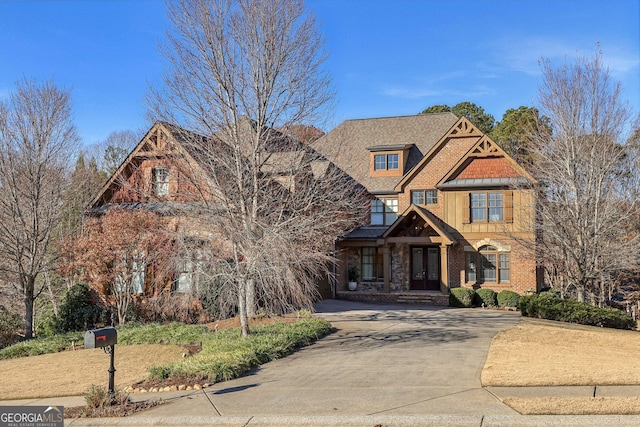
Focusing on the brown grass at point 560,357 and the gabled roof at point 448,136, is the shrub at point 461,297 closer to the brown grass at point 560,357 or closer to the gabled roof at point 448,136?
the gabled roof at point 448,136

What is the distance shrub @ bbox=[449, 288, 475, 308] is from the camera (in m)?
23.8

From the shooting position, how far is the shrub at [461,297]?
2381 centimetres

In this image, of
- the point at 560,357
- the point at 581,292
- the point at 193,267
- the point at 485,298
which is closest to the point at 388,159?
the point at 485,298

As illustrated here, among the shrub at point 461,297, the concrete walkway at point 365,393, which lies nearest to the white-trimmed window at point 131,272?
the concrete walkway at point 365,393

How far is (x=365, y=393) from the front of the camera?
8844 millimetres

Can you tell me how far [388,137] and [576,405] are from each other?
24339 mm

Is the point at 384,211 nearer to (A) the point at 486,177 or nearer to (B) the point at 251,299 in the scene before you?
(A) the point at 486,177

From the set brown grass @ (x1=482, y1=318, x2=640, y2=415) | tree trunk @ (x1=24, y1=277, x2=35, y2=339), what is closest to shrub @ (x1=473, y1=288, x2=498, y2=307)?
brown grass @ (x1=482, y1=318, x2=640, y2=415)

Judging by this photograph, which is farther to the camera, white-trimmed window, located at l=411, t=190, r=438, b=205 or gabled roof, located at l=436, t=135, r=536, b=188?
white-trimmed window, located at l=411, t=190, r=438, b=205

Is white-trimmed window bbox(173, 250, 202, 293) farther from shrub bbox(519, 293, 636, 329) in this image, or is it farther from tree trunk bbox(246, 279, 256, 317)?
shrub bbox(519, 293, 636, 329)

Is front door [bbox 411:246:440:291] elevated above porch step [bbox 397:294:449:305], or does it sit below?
above

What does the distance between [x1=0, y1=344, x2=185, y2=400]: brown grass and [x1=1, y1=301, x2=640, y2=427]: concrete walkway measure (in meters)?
1.10

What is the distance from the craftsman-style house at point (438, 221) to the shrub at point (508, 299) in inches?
49.0

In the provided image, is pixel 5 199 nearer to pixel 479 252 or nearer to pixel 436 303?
pixel 436 303
